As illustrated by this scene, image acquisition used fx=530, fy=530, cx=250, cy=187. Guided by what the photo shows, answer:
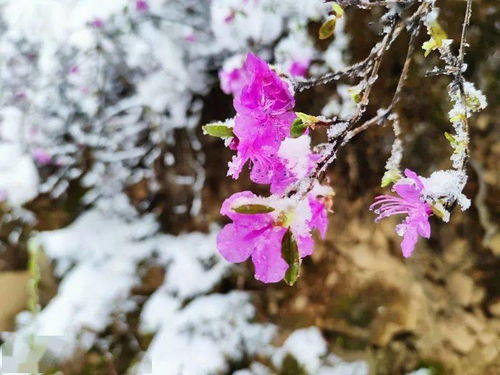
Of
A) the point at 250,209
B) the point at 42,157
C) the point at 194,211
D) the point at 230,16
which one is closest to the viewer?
the point at 250,209

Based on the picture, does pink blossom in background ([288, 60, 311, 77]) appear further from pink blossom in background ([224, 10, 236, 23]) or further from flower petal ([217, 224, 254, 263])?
flower petal ([217, 224, 254, 263])

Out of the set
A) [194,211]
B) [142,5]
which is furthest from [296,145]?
[142,5]

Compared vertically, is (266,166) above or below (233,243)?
above

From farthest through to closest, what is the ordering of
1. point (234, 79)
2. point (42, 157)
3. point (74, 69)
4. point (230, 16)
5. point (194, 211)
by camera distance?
point (42, 157)
point (74, 69)
point (194, 211)
point (230, 16)
point (234, 79)

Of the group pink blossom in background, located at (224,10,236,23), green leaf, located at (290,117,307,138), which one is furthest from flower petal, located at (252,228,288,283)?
pink blossom in background, located at (224,10,236,23)

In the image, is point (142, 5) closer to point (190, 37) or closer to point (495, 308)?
point (190, 37)

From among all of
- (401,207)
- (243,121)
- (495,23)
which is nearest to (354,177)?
(495,23)
